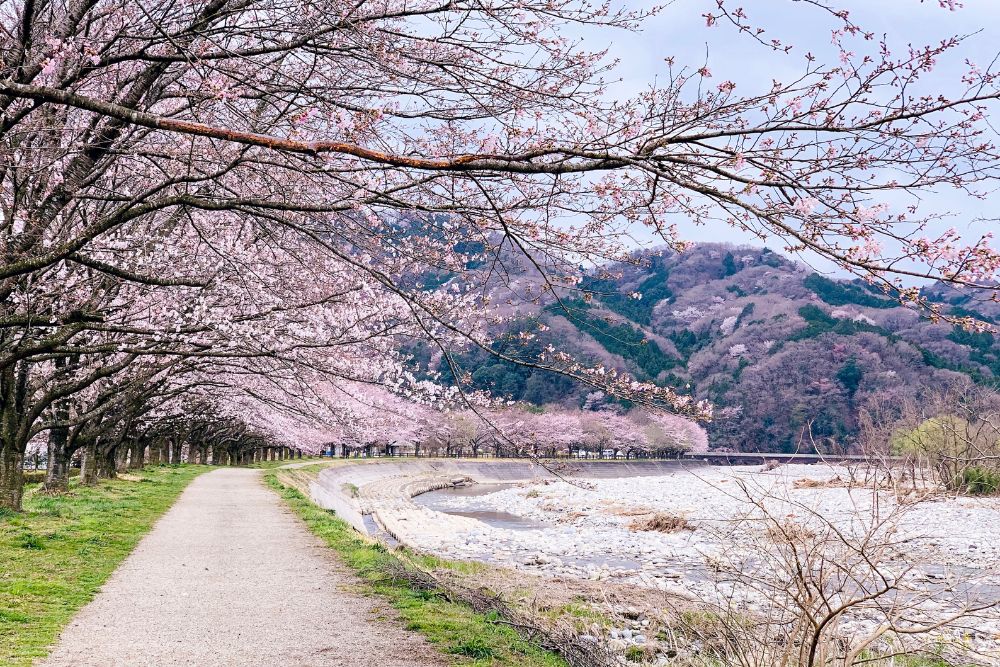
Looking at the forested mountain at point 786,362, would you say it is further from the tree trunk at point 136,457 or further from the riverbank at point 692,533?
the tree trunk at point 136,457

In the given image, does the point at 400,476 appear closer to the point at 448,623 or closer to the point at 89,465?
the point at 89,465

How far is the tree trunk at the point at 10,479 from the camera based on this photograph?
47.4 ft

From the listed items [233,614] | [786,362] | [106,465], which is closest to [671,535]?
[233,614]

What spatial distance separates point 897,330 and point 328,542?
388 ft

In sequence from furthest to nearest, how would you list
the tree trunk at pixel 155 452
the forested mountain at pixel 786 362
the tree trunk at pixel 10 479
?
the forested mountain at pixel 786 362 < the tree trunk at pixel 155 452 < the tree trunk at pixel 10 479

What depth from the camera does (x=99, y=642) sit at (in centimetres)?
670

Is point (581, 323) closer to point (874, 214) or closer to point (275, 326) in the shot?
point (874, 214)

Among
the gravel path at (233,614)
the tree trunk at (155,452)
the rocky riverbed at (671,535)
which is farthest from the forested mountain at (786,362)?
the gravel path at (233,614)

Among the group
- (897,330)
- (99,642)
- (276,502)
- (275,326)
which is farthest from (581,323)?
(897,330)

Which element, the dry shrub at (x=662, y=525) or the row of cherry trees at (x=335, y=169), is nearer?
the row of cherry trees at (x=335, y=169)

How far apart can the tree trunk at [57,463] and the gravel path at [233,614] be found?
25.9 ft

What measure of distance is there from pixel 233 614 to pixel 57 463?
48.2 feet

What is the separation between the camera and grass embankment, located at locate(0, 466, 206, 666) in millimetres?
6973

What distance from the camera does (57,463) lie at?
1992 cm
